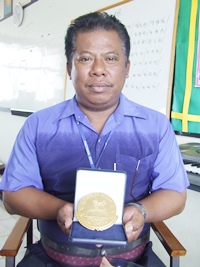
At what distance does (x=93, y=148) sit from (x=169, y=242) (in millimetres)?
432

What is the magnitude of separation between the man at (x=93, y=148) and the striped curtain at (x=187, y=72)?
556 millimetres

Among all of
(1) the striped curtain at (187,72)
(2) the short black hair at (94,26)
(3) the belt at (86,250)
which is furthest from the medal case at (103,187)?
(1) the striped curtain at (187,72)

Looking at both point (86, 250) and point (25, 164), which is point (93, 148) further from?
point (86, 250)

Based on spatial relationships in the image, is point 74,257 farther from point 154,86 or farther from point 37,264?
point 154,86

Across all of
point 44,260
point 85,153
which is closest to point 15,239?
point 44,260

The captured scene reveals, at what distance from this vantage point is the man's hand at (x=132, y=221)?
0.80 m

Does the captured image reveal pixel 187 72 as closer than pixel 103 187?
No

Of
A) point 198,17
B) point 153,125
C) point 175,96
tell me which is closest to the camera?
point 153,125

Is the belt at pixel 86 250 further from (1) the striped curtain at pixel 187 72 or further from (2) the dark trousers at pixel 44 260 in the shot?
(1) the striped curtain at pixel 187 72

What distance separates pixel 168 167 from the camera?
112cm

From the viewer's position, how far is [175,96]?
1.73 m

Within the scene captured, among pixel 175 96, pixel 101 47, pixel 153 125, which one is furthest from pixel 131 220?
pixel 175 96

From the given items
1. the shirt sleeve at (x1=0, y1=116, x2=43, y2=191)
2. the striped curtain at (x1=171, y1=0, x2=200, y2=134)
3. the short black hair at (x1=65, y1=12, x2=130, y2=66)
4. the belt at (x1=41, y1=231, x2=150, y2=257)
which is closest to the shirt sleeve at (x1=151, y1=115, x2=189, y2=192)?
the belt at (x1=41, y1=231, x2=150, y2=257)

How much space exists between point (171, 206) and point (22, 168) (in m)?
0.56
